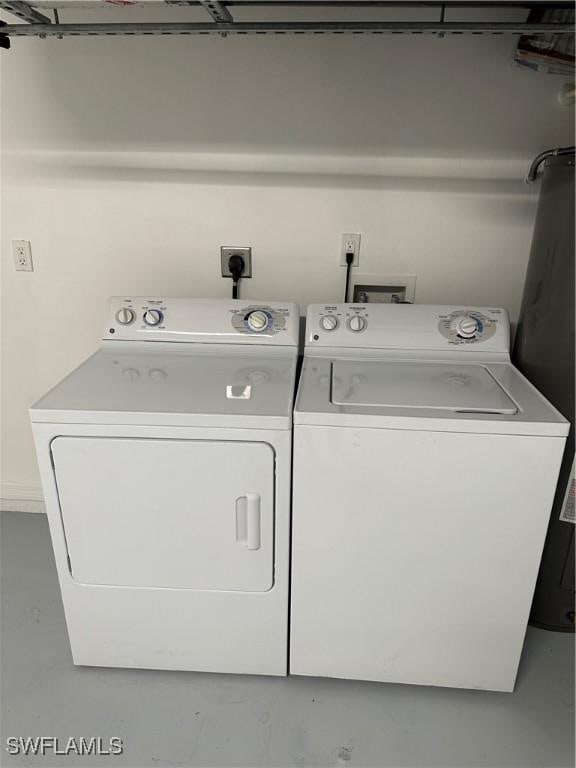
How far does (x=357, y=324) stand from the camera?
67.7 inches

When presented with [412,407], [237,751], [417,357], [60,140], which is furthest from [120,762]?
[60,140]

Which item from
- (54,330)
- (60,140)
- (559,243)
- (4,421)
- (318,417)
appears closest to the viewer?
(318,417)

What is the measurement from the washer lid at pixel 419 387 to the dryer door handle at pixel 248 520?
1.08 ft

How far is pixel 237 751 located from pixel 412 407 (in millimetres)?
1000

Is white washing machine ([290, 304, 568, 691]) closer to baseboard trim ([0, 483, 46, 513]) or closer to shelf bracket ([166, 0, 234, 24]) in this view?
shelf bracket ([166, 0, 234, 24])

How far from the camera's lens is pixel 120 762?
136 cm

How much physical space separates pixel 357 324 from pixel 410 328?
0.56ft

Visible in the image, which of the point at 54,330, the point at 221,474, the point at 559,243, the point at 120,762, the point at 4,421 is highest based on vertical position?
the point at 559,243

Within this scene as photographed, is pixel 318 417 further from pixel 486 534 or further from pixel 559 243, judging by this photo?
pixel 559 243

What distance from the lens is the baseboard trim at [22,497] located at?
7.70 feet

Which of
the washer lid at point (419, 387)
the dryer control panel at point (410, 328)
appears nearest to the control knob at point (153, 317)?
the dryer control panel at point (410, 328)

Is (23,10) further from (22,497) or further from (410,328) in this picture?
(22,497)

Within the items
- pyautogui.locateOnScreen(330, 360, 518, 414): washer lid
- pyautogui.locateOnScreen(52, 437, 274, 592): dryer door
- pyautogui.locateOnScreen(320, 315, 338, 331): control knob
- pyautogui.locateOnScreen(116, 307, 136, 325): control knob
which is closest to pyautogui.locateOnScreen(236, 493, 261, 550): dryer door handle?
pyautogui.locateOnScreen(52, 437, 274, 592): dryer door

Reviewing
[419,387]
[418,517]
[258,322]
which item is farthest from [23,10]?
[418,517]
